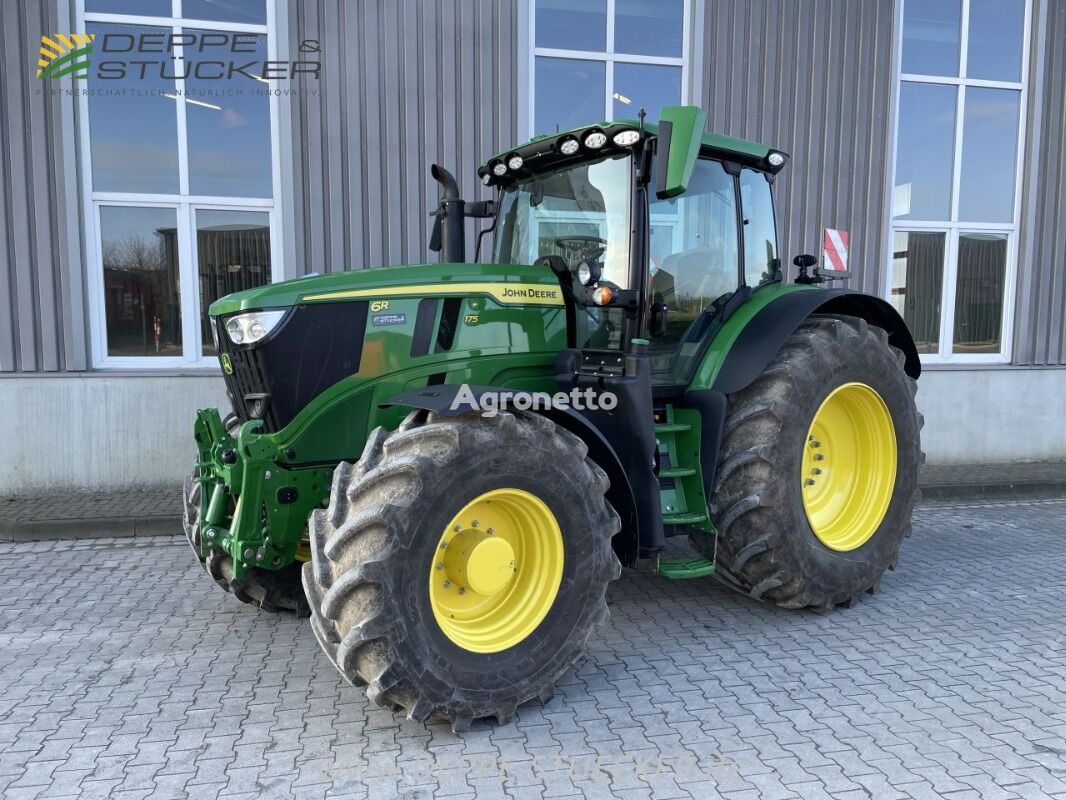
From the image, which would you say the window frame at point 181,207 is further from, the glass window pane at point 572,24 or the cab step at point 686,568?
the cab step at point 686,568

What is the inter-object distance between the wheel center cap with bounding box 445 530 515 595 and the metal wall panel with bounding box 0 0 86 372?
5079 mm

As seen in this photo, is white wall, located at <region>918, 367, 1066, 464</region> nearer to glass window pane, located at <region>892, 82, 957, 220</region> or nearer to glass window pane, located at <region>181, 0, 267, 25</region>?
glass window pane, located at <region>892, 82, 957, 220</region>

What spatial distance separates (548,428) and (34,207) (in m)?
5.62

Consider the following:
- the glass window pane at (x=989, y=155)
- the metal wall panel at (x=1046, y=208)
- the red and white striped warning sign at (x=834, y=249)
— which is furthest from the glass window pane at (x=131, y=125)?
the metal wall panel at (x=1046, y=208)

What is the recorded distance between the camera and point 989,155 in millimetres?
8750

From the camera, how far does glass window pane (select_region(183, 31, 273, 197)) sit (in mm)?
7039

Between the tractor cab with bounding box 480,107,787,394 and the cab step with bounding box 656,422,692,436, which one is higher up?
the tractor cab with bounding box 480,107,787,394

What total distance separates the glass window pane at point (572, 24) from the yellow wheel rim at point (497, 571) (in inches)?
227

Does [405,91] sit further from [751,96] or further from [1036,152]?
[1036,152]

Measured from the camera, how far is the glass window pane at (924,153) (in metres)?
8.45

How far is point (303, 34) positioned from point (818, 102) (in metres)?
5.03

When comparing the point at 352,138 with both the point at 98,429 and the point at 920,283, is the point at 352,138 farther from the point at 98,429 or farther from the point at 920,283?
the point at 920,283

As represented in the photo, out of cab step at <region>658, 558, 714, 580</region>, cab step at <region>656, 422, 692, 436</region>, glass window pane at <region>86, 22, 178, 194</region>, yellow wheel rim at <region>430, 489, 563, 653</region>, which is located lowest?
cab step at <region>658, 558, 714, 580</region>

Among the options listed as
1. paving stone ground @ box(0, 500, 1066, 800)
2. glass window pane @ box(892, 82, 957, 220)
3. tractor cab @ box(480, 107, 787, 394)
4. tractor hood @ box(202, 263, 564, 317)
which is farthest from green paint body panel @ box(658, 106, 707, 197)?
glass window pane @ box(892, 82, 957, 220)
